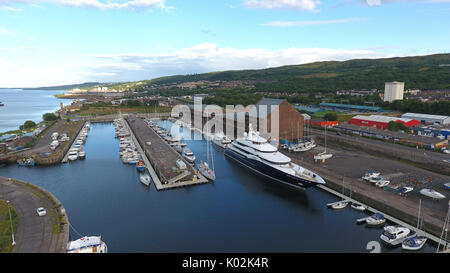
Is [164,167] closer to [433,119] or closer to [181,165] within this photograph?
[181,165]

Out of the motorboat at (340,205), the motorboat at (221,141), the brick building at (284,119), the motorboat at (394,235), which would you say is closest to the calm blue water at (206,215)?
the motorboat at (340,205)

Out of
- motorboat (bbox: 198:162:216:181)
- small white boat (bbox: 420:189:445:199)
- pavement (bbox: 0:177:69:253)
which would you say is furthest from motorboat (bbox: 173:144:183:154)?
small white boat (bbox: 420:189:445:199)

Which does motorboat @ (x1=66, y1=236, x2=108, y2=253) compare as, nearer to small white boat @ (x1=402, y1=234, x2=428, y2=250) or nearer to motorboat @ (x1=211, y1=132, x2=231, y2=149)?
small white boat @ (x1=402, y1=234, x2=428, y2=250)

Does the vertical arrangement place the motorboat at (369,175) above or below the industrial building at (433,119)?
below

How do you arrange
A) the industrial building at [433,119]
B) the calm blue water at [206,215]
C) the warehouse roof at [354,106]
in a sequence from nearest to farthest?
the calm blue water at [206,215] → the industrial building at [433,119] → the warehouse roof at [354,106]

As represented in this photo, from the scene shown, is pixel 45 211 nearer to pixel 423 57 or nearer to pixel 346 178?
pixel 346 178

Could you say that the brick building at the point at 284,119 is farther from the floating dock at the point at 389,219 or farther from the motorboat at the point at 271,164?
the floating dock at the point at 389,219

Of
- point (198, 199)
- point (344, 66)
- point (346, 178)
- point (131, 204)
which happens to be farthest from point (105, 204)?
point (344, 66)

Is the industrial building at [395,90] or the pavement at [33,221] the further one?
the industrial building at [395,90]

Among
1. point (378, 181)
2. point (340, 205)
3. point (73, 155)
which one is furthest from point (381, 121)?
point (73, 155)
